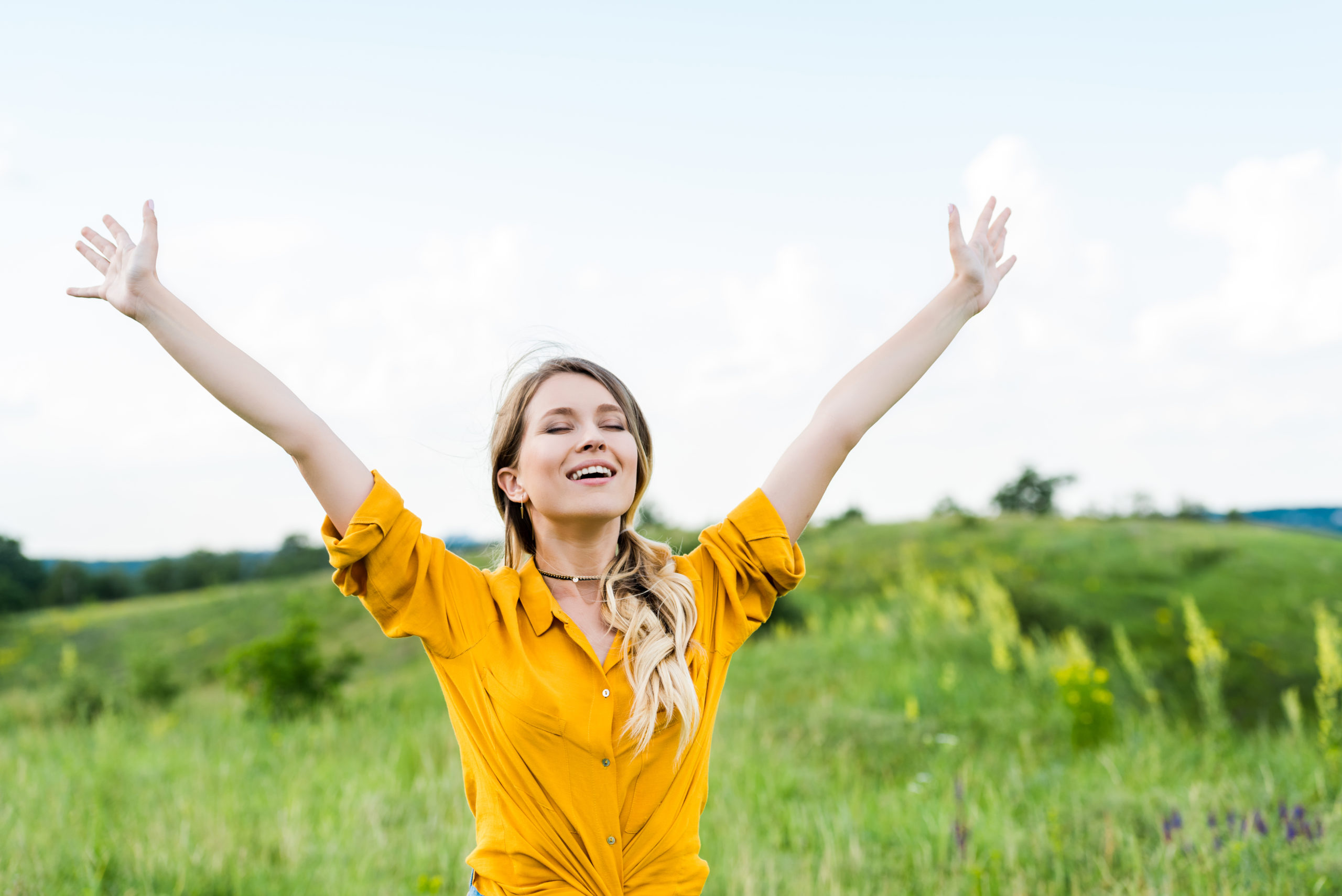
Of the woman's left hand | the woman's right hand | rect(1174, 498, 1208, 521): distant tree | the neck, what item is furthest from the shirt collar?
rect(1174, 498, 1208, 521): distant tree

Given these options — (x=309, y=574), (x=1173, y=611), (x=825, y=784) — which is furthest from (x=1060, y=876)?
(x=309, y=574)

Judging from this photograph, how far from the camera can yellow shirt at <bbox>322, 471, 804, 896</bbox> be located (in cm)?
190

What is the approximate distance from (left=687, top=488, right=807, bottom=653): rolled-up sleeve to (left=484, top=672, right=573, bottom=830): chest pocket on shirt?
459 millimetres

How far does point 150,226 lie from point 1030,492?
17893 millimetres

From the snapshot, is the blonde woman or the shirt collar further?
the shirt collar

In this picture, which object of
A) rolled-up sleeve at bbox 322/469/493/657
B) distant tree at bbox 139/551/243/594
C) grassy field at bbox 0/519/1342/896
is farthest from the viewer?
distant tree at bbox 139/551/243/594

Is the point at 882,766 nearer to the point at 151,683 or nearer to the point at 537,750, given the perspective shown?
the point at 537,750

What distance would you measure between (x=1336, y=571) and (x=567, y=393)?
1203 cm

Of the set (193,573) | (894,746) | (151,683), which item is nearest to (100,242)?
(894,746)

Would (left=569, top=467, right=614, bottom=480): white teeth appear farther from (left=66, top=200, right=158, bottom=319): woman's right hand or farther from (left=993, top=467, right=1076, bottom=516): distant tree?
(left=993, top=467, right=1076, bottom=516): distant tree

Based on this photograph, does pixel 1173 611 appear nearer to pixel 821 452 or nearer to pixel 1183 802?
pixel 1183 802

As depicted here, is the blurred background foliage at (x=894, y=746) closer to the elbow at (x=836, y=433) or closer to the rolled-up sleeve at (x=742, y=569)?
the rolled-up sleeve at (x=742, y=569)

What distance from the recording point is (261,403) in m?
1.90

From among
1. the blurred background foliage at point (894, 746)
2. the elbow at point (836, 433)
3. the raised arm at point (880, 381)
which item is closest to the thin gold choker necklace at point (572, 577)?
the raised arm at point (880, 381)
